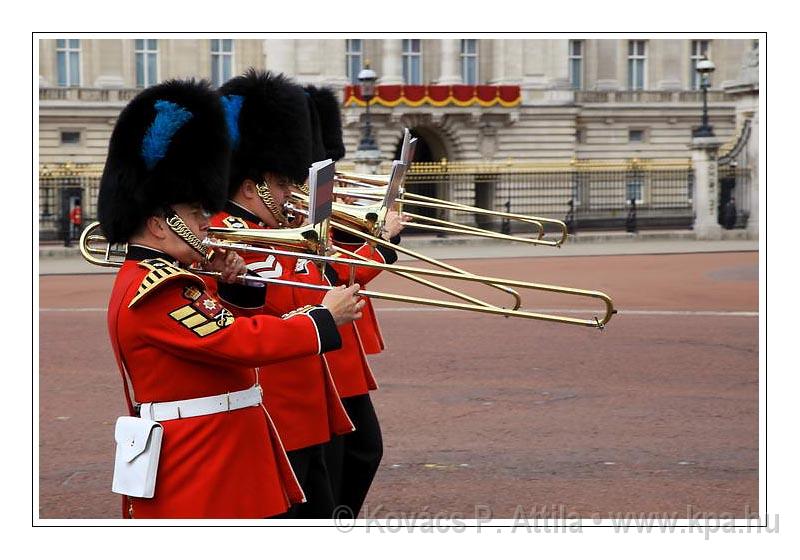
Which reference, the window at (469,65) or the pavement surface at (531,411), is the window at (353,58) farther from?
the pavement surface at (531,411)

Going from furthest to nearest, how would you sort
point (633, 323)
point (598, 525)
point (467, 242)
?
point (467, 242) < point (633, 323) < point (598, 525)

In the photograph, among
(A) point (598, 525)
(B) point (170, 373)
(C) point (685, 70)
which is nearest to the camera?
(B) point (170, 373)

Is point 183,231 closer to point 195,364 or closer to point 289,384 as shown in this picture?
point 195,364

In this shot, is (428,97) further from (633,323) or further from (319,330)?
(319,330)

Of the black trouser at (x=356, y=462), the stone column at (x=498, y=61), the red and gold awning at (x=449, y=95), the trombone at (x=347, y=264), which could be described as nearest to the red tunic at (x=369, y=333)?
the black trouser at (x=356, y=462)

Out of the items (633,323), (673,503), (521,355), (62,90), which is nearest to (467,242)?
(633,323)

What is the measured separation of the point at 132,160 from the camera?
3154 mm

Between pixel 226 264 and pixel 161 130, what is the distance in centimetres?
40

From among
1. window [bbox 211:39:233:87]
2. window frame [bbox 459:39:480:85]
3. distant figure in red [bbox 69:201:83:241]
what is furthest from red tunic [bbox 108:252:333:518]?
window frame [bbox 459:39:480:85]

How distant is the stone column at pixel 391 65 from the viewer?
31417 mm

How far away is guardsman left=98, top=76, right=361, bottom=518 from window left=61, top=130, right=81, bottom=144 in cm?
2646

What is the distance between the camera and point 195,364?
3.12 metres

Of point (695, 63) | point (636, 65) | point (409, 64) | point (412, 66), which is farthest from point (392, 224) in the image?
point (636, 65)

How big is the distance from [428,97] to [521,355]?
23086 mm
